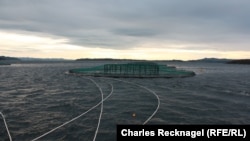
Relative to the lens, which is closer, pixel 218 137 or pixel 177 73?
pixel 218 137

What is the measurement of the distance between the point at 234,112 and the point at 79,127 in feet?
63.7

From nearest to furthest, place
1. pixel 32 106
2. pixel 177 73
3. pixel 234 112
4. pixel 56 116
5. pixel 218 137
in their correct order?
pixel 218 137 → pixel 56 116 → pixel 234 112 → pixel 32 106 → pixel 177 73

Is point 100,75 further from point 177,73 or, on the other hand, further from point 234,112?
point 234,112

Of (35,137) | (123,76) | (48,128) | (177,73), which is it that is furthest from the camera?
(177,73)

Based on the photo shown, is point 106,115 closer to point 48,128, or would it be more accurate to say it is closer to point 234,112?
point 48,128

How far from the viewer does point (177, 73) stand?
79.4 metres

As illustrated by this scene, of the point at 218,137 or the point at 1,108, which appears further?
the point at 1,108

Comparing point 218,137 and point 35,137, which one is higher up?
point 218,137

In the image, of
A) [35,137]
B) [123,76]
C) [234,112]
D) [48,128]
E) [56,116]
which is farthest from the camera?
[123,76]

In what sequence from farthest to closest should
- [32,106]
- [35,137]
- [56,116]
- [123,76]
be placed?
1. [123,76]
2. [32,106]
3. [56,116]
4. [35,137]

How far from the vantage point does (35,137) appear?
1834cm

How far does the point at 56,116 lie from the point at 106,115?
5435mm

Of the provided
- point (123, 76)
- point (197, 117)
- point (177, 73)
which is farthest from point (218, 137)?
point (177, 73)

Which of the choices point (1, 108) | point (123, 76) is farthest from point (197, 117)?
point (123, 76)
